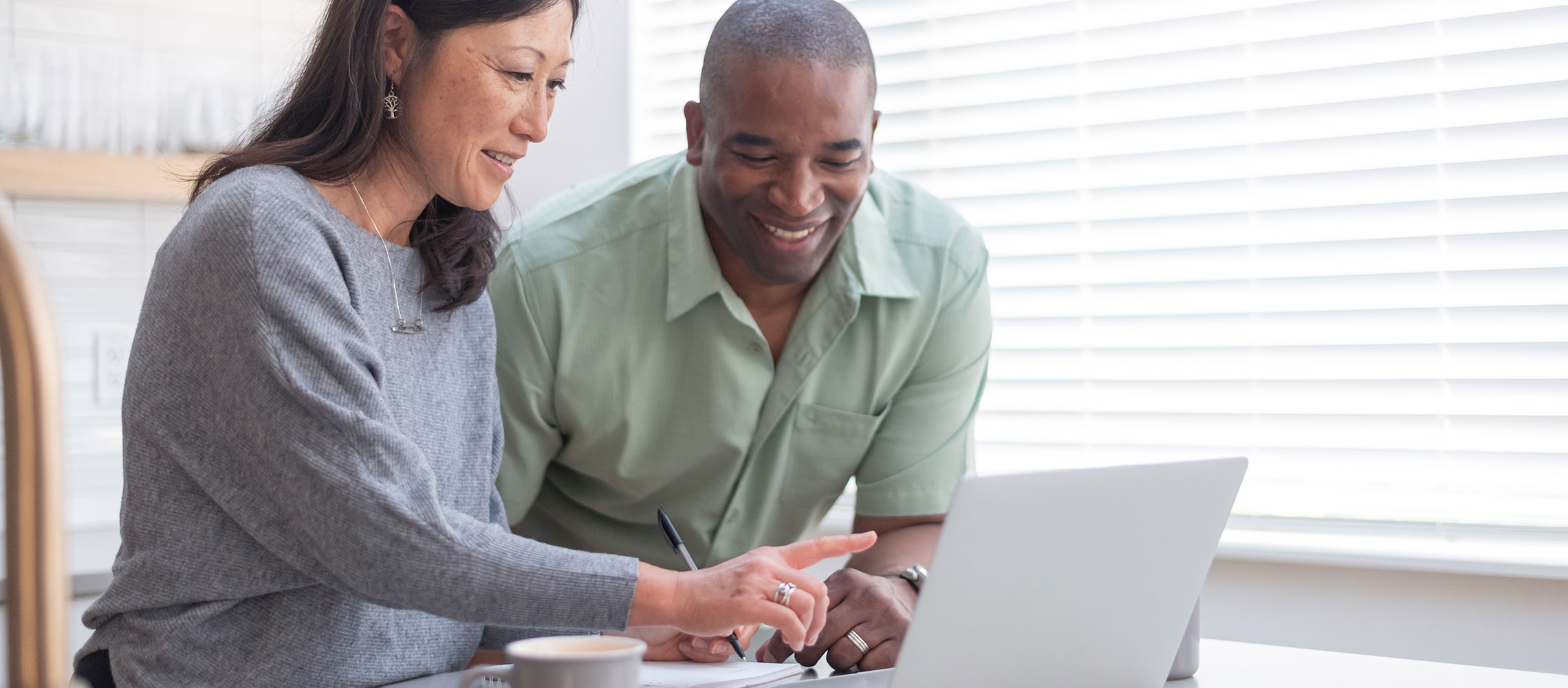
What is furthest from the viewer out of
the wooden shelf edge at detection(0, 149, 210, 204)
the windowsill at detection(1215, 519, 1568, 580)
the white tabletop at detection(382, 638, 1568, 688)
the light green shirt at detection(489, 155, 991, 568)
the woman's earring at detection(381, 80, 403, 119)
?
the wooden shelf edge at detection(0, 149, 210, 204)

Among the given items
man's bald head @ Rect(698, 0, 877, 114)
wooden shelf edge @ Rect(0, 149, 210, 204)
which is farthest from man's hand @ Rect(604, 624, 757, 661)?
wooden shelf edge @ Rect(0, 149, 210, 204)

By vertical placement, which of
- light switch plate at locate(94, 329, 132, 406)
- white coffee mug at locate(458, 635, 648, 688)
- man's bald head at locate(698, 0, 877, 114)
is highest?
man's bald head at locate(698, 0, 877, 114)

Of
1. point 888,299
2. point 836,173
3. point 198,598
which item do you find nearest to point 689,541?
point 888,299

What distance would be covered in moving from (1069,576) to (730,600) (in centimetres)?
29

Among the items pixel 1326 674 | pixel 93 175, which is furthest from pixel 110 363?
pixel 1326 674

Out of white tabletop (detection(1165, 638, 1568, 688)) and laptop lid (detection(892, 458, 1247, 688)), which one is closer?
laptop lid (detection(892, 458, 1247, 688))

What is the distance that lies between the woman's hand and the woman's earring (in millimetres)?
578

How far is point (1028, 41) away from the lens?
236 cm

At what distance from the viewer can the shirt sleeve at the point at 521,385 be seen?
64.9 inches

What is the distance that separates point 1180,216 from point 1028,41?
469 millimetres

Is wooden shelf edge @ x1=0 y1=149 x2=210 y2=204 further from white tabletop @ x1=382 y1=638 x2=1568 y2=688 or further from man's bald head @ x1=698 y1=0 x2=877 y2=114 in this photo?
white tabletop @ x1=382 y1=638 x2=1568 y2=688

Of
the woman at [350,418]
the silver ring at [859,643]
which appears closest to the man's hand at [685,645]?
the woman at [350,418]

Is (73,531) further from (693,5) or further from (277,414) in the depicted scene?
(693,5)

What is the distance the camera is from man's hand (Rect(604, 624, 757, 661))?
1254 millimetres
